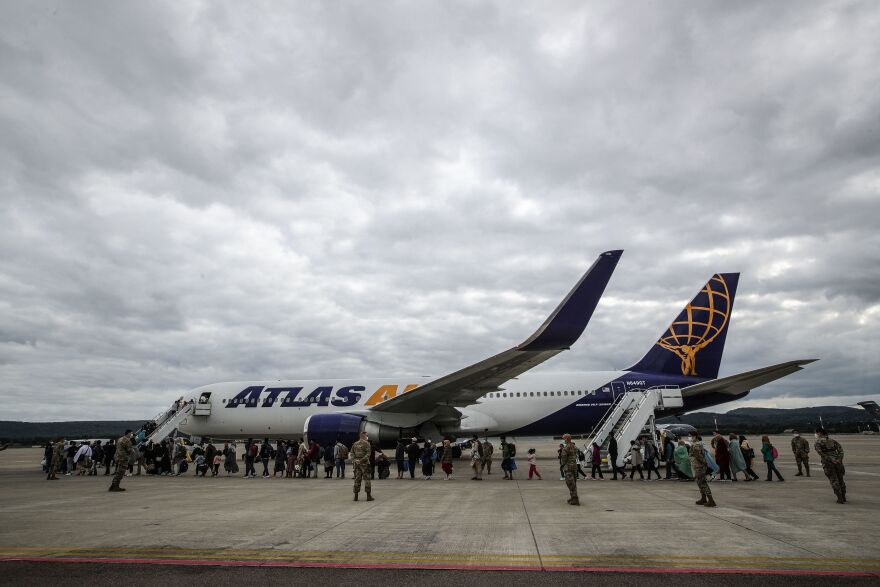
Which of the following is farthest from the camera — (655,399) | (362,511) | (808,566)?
(655,399)

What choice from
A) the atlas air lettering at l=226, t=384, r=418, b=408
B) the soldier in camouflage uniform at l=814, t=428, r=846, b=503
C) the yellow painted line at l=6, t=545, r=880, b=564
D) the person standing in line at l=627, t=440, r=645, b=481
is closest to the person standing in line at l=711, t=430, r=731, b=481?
the person standing in line at l=627, t=440, r=645, b=481

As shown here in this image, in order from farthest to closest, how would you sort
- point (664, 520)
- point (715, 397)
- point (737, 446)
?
point (715, 397), point (737, 446), point (664, 520)

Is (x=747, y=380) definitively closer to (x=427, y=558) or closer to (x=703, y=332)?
(x=703, y=332)

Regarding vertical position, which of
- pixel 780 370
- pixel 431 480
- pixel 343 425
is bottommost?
pixel 431 480

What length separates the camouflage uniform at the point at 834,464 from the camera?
9.16m

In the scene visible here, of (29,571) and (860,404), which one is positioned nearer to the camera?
(29,571)

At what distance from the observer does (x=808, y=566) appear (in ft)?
16.6

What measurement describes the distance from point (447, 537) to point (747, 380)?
52.2ft

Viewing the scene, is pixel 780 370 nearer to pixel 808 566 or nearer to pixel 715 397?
pixel 715 397

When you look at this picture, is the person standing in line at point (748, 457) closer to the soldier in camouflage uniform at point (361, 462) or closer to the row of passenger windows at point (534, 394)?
the row of passenger windows at point (534, 394)

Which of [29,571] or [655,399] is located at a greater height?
[655,399]

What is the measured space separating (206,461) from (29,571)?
1448 cm

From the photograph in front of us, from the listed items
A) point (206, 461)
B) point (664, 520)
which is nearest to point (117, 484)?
point (206, 461)

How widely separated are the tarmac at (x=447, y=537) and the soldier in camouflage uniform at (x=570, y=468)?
0.91ft
